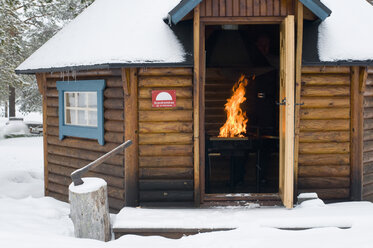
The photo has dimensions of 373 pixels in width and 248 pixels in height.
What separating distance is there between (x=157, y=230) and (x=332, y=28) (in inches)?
192

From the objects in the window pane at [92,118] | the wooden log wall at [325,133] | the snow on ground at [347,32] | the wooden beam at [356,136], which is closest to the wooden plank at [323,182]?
the wooden log wall at [325,133]

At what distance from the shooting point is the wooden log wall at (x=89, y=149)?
6.70 meters

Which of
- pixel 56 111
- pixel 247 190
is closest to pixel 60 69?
pixel 56 111

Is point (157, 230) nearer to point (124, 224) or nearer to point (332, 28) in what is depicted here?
point (124, 224)

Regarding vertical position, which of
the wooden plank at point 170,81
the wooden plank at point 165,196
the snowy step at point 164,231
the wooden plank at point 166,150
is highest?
the wooden plank at point 170,81

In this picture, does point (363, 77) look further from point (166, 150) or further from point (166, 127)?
point (166, 150)

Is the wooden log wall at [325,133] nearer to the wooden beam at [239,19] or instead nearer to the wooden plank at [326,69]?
the wooden plank at [326,69]

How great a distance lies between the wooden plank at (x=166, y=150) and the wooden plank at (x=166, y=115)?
1.53 ft

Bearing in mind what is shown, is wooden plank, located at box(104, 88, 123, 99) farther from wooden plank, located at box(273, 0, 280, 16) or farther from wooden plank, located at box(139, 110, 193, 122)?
wooden plank, located at box(273, 0, 280, 16)

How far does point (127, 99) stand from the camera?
6324 millimetres

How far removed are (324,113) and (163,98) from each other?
112 inches

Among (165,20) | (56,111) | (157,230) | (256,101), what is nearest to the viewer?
(157,230)

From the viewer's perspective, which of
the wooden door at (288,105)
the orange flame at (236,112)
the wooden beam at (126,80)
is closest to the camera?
the wooden door at (288,105)

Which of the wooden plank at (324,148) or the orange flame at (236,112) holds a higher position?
the orange flame at (236,112)
